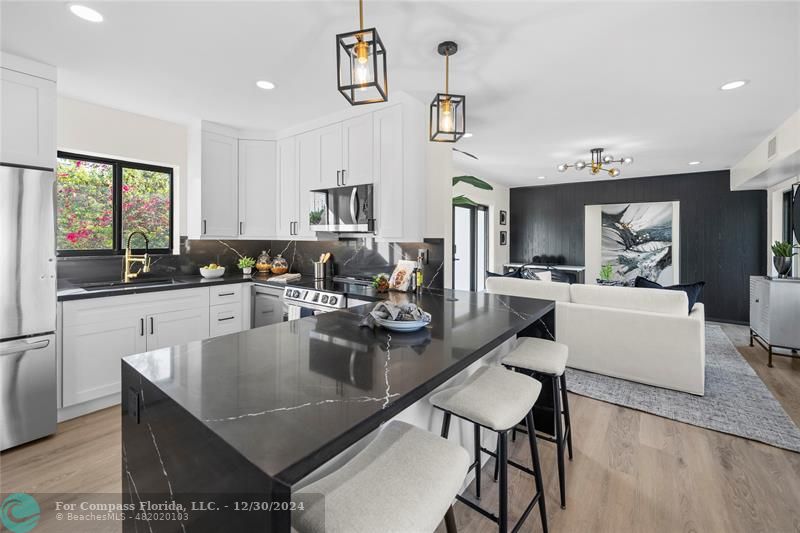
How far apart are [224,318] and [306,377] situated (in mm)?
2832

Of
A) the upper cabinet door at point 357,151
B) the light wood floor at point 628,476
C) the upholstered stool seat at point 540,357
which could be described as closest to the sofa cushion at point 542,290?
the light wood floor at point 628,476

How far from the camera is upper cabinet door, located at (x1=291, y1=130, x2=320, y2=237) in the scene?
3.58 m

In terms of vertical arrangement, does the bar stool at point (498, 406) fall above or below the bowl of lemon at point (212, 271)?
below

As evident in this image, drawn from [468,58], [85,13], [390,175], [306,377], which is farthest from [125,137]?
[306,377]

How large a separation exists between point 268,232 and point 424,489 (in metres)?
3.65

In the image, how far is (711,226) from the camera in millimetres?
6066

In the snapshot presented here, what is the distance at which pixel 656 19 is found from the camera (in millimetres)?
1925

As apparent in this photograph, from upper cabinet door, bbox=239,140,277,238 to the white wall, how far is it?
0.57m

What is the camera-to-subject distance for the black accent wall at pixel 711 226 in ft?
18.9

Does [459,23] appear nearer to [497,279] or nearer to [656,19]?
[656,19]

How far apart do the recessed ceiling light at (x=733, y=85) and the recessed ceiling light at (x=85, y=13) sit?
4.08 m

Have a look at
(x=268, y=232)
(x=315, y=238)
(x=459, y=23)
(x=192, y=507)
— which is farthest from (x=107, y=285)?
(x=459, y=23)

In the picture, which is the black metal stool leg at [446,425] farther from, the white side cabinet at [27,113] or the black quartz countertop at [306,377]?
the white side cabinet at [27,113]

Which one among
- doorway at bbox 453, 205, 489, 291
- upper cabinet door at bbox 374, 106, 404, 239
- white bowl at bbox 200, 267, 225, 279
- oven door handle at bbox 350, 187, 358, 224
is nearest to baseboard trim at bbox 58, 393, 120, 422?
white bowl at bbox 200, 267, 225, 279
